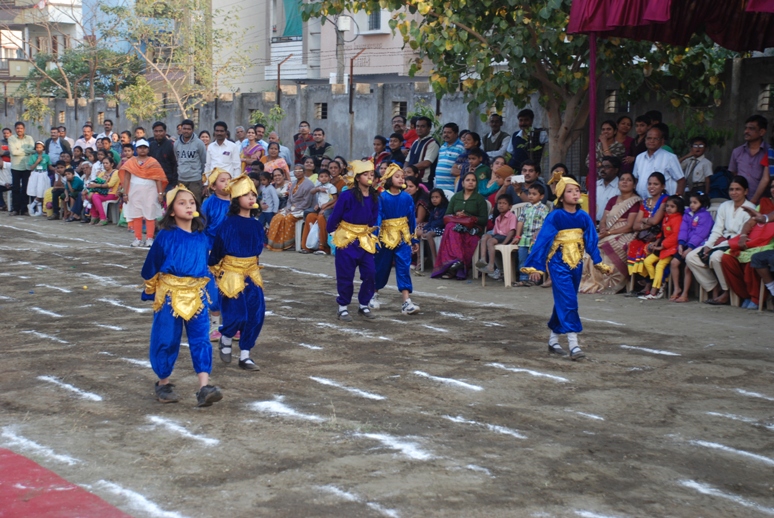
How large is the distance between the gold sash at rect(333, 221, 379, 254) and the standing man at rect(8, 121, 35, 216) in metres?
15.2

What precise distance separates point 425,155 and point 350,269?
504 centimetres

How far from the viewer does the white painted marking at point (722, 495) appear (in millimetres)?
4941

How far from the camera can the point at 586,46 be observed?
13367mm

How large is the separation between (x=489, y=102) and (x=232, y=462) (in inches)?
358

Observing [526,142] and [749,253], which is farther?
[526,142]

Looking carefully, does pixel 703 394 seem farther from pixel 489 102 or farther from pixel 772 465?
pixel 489 102

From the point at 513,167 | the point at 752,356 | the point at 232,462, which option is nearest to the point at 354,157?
the point at 513,167

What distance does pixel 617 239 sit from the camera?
39.8 ft

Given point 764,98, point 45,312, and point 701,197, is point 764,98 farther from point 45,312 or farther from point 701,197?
point 45,312

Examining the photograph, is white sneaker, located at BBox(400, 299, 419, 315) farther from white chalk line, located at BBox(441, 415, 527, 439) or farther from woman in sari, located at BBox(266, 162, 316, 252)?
woman in sari, located at BBox(266, 162, 316, 252)

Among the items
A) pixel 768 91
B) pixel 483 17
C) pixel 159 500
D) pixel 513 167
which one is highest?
pixel 483 17

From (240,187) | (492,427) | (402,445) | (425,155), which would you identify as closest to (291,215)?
(425,155)

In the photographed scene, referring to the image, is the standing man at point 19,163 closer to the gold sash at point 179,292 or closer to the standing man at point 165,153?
the standing man at point 165,153

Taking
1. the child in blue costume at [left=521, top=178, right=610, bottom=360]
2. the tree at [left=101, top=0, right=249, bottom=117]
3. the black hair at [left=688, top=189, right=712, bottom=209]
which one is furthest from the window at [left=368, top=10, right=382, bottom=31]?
the child in blue costume at [left=521, top=178, right=610, bottom=360]
